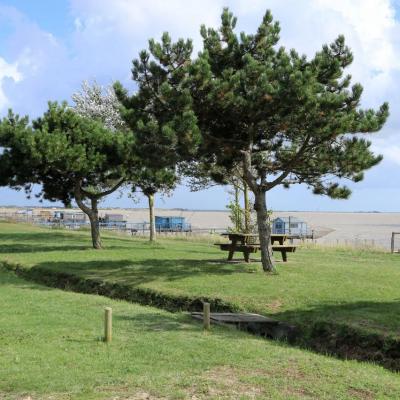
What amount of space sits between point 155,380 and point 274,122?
424 inches

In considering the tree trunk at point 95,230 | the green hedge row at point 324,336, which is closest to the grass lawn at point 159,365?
the green hedge row at point 324,336

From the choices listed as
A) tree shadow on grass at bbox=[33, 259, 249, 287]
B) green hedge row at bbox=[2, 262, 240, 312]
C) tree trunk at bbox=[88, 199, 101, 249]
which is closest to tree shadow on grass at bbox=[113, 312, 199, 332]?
green hedge row at bbox=[2, 262, 240, 312]

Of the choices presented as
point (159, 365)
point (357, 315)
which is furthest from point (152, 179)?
point (159, 365)

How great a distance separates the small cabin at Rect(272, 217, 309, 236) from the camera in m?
49.6

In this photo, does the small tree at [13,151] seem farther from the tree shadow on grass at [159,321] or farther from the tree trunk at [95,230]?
the tree shadow on grass at [159,321]

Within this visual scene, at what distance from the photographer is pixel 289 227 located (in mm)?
50562

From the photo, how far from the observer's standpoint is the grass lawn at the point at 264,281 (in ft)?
37.8

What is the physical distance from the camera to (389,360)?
9.29 m

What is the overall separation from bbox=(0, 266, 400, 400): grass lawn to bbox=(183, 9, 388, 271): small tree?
6.49 meters

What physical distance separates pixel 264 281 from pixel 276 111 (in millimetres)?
4511

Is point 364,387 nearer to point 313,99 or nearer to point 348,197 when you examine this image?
point 313,99

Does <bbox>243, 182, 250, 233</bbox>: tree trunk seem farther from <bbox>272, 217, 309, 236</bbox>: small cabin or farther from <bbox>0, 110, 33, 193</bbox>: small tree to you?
<bbox>272, 217, 309, 236</bbox>: small cabin

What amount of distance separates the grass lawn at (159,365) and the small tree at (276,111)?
6.49 metres

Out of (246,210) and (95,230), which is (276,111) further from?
(246,210)
